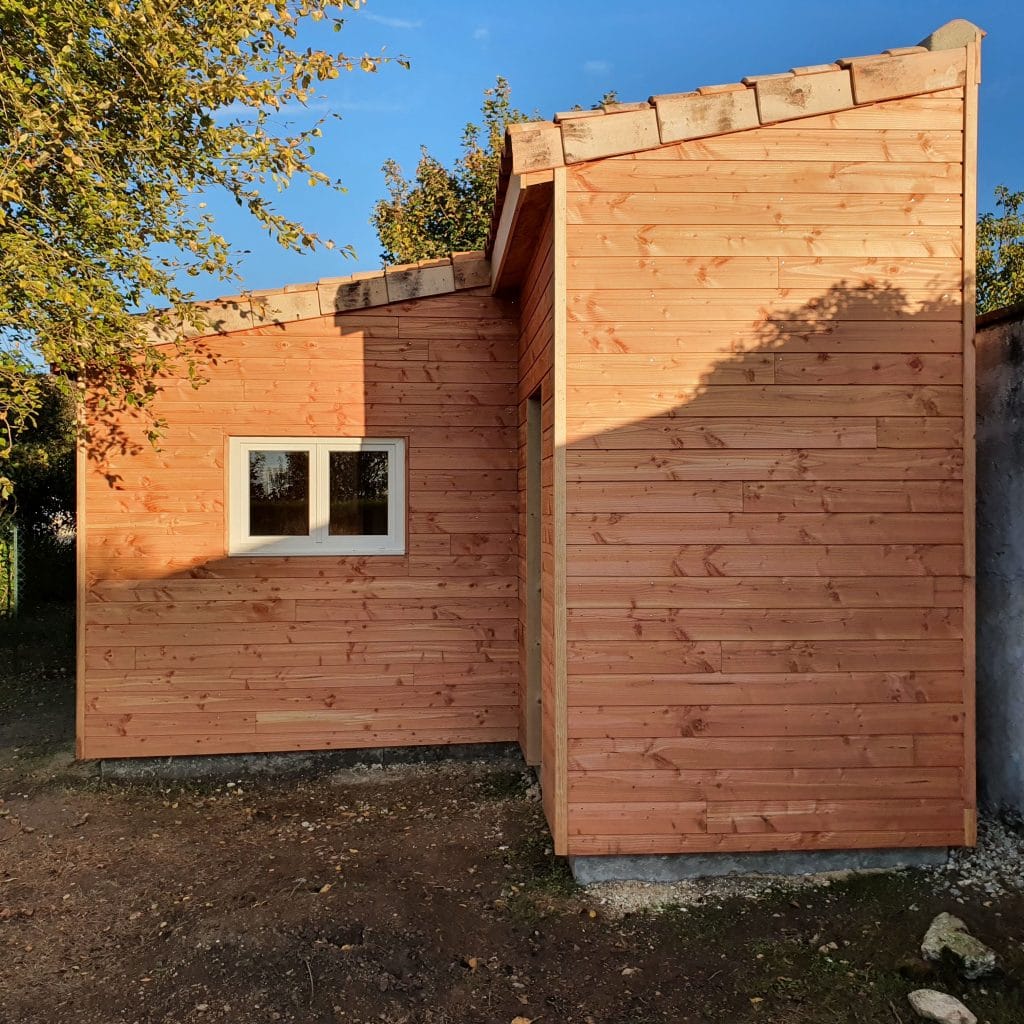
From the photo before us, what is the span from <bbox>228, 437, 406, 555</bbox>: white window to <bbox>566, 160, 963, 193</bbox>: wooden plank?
93.4 inches

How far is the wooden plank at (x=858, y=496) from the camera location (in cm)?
342

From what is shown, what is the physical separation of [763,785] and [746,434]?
1688 mm

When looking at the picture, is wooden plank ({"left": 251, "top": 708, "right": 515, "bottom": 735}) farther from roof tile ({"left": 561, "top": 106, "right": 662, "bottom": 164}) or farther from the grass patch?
roof tile ({"left": 561, "top": 106, "right": 662, "bottom": 164})

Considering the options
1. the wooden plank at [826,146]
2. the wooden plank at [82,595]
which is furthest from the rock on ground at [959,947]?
the wooden plank at [82,595]

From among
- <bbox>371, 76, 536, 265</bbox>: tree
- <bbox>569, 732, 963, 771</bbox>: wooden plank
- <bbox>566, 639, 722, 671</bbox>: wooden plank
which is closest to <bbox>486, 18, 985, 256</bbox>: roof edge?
<bbox>566, 639, 722, 671</bbox>: wooden plank

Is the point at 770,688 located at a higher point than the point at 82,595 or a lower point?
lower

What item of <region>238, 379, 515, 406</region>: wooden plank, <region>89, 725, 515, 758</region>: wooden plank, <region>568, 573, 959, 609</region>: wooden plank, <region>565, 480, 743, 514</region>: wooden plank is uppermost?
<region>238, 379, 515, 406</region>: wooden plank

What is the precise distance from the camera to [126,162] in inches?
180

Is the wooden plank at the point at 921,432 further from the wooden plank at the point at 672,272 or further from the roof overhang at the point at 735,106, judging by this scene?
the roof overhang at the point at 735,106

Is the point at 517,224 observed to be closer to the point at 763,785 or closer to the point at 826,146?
the point at 826,146

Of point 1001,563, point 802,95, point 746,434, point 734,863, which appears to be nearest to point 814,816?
point 734,863

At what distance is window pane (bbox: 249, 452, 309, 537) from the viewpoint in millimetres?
4941

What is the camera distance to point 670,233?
339 centimetres

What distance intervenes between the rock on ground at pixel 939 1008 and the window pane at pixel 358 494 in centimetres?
379
